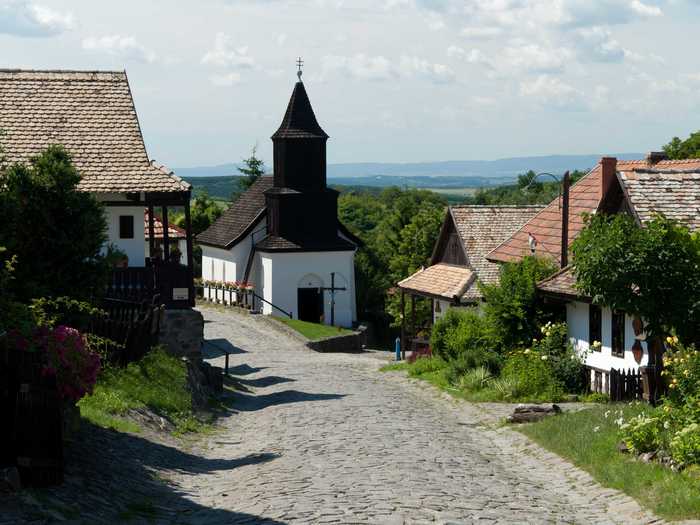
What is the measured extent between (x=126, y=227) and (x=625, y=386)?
13.4 metres

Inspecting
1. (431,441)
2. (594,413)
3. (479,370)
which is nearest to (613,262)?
(594,413)

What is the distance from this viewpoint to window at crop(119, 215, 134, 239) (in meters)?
30.4

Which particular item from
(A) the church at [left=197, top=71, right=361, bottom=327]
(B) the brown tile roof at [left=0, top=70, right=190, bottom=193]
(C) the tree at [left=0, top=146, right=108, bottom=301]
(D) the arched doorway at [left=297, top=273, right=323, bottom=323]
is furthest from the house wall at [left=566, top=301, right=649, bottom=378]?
(D) the arched doorway at [left=297, top=273, right=323, bottom=323]

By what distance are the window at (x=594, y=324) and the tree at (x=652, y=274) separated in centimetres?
608

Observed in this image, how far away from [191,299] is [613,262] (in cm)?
1237

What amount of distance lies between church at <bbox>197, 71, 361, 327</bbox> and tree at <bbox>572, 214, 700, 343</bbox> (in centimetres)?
4490

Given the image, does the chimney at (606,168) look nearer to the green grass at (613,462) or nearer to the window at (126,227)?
the window at (126,227)

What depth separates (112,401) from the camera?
19.2m

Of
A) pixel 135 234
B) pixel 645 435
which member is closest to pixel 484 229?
pixel 135 234

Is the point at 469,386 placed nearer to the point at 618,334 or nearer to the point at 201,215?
the point at 618,334

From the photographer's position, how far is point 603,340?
91.5ft

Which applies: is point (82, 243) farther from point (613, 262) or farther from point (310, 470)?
point (613, 262)

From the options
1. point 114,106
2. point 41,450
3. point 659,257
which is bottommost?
point 41,450

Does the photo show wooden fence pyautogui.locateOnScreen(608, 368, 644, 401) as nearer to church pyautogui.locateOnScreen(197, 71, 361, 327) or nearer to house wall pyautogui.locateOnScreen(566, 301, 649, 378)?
house wall pyautogui.locateOnScreen(566, 301, 649, 378)
